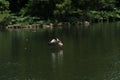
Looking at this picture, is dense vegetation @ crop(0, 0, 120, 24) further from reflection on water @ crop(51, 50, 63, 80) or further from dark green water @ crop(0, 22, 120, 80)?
reflection on water @ crop(51, 50, 63, 80)

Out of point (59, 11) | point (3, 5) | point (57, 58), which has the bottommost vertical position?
point (57, 58)

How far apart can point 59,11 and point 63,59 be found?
33.9 meters

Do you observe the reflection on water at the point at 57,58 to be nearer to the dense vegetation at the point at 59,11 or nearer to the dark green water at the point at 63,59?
the dark green water at the point at 63,59

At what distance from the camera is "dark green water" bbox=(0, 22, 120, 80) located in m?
24.5

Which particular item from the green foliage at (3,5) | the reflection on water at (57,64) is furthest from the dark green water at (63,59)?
the green foliage at (3,5)

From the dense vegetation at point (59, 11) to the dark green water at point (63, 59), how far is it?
21320 millimetres

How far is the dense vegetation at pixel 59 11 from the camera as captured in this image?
63.8 meters

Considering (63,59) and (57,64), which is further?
(63,59)

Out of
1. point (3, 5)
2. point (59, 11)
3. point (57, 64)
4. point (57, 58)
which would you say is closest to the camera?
point (57, 64)

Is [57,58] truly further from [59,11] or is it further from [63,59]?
[59,11]

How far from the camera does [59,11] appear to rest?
63.4 meters

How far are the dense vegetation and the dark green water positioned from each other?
839 inches

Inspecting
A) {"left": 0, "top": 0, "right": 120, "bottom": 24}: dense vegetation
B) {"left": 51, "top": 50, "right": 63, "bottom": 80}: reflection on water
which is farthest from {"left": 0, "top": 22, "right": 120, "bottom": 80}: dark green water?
{"left": 0, "top": 0, "right": 120, "bottom": 24}: dense vegetation

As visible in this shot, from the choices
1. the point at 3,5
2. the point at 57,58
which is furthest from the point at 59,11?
the point at 57,58
